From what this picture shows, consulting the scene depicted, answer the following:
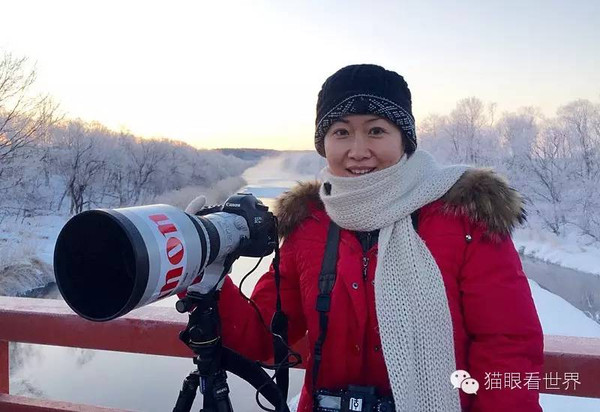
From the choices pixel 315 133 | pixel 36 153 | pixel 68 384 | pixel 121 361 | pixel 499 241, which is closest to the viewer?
pixel 499 241

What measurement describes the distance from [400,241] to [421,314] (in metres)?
0.15

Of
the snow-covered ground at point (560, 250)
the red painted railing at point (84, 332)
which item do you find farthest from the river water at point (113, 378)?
the snow-covered ground at point (560, 250)

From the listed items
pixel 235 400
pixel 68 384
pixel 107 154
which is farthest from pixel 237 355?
pixel 107 154

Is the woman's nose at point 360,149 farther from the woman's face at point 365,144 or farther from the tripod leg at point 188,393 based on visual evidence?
the tripod leg at point 188,393

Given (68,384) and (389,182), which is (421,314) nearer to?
(389,182)

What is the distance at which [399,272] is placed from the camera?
3.50ft

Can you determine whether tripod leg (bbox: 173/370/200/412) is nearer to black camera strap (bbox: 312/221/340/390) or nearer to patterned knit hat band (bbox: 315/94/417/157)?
black camera strap (bbox: 312/221/340/390)

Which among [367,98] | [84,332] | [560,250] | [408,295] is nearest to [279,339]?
[408,295]

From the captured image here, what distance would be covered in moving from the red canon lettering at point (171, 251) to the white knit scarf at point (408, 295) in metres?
0.43

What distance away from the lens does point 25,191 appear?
1559 cm

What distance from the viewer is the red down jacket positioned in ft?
3.22

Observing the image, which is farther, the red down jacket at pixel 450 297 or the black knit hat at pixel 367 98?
the black knit hat at pixel 367 98

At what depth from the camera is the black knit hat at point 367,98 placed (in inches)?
45.1

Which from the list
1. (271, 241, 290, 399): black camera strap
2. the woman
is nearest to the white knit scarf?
the woman
